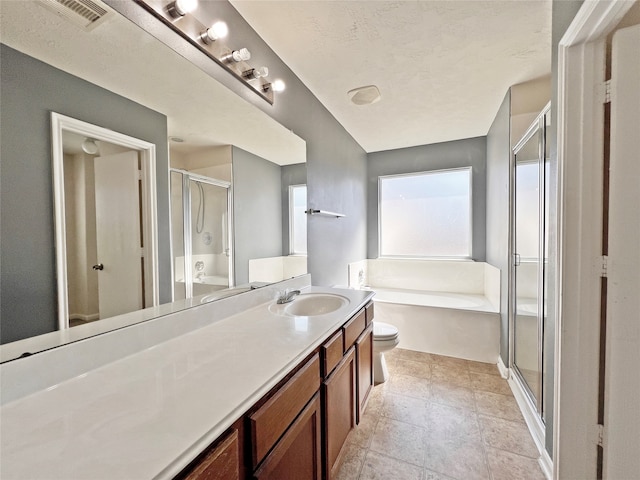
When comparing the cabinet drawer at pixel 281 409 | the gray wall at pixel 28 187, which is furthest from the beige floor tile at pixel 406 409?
the gray wall at pixel 28 187

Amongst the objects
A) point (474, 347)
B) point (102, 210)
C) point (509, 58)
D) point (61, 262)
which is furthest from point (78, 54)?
point (474, 347)

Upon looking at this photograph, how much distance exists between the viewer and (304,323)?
1.25 m

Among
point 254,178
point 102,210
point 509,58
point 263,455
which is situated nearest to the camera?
point 263,455

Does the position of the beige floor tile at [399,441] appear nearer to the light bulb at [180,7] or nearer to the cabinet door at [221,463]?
the cabinet door at [221,463]

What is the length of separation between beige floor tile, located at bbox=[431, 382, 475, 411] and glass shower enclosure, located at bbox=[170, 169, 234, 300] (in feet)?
5.96

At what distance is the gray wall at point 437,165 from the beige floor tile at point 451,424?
2.01 meters

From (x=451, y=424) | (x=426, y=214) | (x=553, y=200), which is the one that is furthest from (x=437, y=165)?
(x=451, y=424)

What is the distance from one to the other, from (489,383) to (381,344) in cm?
101

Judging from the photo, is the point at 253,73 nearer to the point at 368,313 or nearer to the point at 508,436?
the point at 368,313

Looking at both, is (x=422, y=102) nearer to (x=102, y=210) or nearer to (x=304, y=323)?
(x=304, y=323)

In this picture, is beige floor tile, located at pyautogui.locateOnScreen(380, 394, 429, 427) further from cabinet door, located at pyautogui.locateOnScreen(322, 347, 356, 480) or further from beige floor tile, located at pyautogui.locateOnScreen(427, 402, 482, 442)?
A: cabinet door, located at pyautogui.locateOnScreen(322, 347, 356, 480)

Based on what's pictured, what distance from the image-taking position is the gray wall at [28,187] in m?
0.67

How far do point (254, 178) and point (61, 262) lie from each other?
1017 mm

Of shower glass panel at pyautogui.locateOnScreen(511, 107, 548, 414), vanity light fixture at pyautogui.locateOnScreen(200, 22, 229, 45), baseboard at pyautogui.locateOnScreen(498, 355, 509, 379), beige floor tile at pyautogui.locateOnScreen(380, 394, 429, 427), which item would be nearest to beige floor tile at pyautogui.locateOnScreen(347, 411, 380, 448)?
beige floor tile at pyautogui.locateOnScreen(380, 394, 429, 427)
